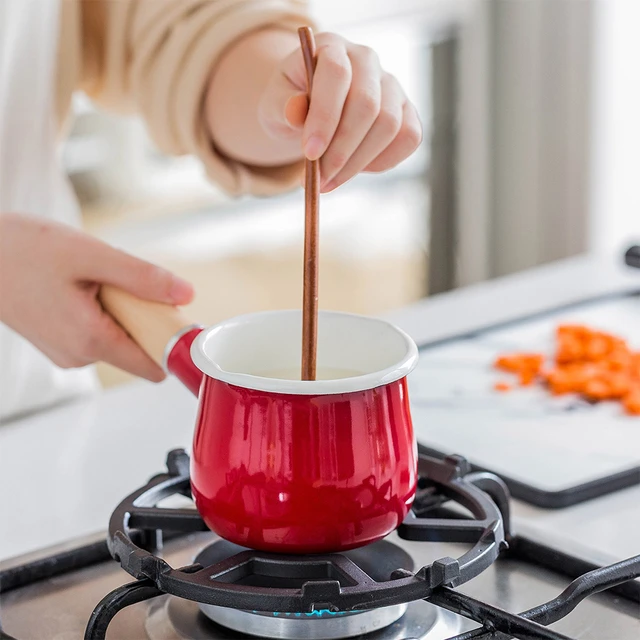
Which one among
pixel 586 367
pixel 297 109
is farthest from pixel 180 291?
pixel 586 367

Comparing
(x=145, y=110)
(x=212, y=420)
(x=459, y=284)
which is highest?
(x=145, y=110)

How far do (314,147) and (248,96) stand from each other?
0.37 m

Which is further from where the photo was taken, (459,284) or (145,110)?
(459,284)

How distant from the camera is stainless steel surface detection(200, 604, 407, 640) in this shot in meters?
0.46

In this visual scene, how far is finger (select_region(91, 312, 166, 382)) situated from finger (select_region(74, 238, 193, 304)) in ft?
0.09

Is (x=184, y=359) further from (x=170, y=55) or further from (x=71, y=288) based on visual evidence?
(x=170, y=55)

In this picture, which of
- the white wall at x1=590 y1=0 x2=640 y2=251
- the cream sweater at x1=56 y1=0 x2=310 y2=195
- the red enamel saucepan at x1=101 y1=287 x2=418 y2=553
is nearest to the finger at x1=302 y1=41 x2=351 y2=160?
the red enamel saucepan at x1=101 y1=287 x2=418 y2=553

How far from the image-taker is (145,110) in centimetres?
95

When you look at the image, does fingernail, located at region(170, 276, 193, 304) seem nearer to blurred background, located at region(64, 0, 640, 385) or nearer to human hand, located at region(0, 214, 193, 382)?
human hand, located at region(0, 214, 193, 382)

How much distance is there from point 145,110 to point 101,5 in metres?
0.11

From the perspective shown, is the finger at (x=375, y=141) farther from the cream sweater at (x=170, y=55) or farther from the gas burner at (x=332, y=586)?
the cream sweater at (x=170, y=55)

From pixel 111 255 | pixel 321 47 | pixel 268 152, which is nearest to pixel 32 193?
pixel 268 152

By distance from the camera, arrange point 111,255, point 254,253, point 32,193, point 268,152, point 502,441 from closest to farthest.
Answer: point 111,255, point 502,441, point 268,152, point 32,193, point 254,253

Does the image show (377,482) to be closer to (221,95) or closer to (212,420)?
(212,420)
